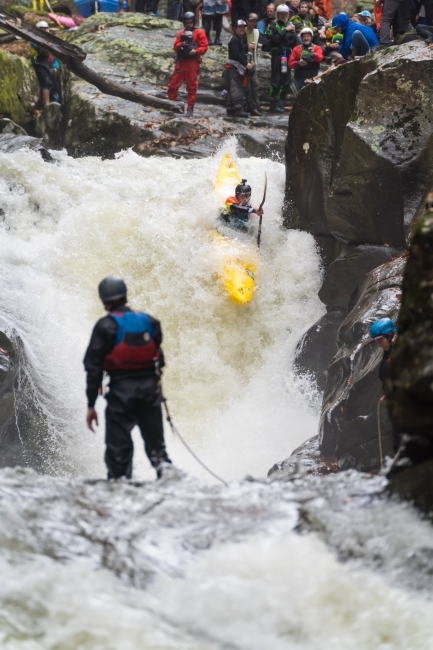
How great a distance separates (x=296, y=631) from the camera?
4.09 m

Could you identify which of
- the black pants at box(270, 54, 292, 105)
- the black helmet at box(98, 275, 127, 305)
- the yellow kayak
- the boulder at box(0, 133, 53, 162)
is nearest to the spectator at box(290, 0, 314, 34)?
the black pants at box(270, 54, 292, 105)

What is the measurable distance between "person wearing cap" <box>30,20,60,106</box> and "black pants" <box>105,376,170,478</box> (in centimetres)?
1288

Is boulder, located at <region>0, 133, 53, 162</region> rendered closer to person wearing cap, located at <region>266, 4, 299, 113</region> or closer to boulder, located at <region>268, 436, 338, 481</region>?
person wearing cap, located at <region>266, 4, 299, 113</region>

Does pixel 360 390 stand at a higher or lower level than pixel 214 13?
lower

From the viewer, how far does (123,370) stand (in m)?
5.63

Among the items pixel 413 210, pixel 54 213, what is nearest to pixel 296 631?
pixel 413 210

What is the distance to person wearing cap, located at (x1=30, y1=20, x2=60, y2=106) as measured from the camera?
17094 mm

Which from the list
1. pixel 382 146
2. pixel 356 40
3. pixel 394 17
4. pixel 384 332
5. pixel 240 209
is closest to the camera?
pixel 384 332

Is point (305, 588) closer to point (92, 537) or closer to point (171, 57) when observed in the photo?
point (92, 537)

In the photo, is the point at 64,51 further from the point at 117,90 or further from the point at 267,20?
the point at 267,20

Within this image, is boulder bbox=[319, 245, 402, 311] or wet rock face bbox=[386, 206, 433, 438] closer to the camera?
wet rock face bbox=[386, 206, 433, 438]

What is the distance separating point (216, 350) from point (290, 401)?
1.25 meters

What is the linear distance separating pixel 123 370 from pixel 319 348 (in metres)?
6.40

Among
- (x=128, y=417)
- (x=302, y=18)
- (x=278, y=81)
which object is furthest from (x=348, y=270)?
(x=302, y=18)
